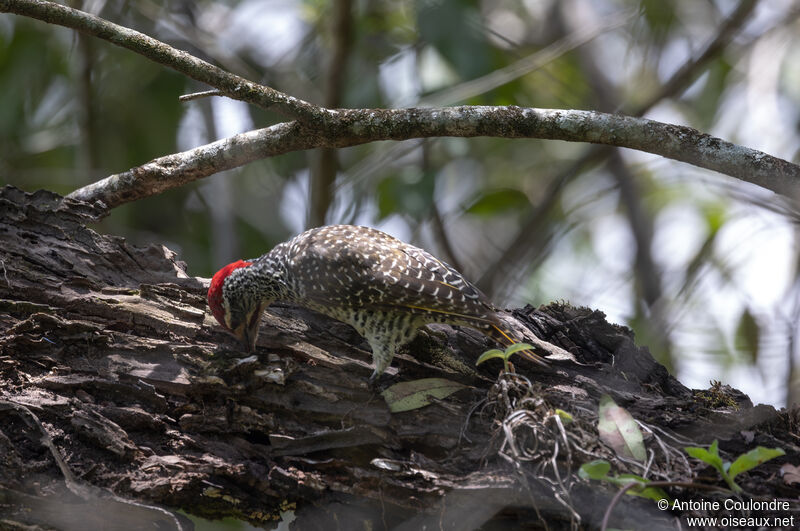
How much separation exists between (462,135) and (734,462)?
224 cm

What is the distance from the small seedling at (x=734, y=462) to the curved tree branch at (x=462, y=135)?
54.3 inches

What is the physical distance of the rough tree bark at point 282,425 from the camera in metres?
3.48

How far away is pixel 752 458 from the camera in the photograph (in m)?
3.23

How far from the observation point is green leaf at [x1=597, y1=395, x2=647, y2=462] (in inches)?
139

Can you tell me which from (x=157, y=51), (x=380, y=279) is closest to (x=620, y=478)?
(x=380, y=279)

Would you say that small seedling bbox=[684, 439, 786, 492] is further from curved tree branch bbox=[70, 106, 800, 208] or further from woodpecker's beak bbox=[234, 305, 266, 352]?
woodpecker's beak bbox=[234, 305, 266, 352]

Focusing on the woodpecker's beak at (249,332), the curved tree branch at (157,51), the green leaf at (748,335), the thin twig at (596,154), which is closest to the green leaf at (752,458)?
the green leaf at (748,335)

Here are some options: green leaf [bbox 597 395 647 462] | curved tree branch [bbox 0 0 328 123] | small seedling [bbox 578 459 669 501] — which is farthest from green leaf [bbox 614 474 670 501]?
curved tree branch [bbox 0 0 328 123]

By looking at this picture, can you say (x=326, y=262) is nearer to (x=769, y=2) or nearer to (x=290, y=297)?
(x=290, y=297)

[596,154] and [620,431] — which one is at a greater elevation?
[596,154]

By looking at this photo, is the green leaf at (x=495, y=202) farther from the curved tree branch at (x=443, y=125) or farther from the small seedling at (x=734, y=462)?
the small seedling at (x=734, y=462)

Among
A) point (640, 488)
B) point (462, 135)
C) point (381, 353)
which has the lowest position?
point (640, 488)

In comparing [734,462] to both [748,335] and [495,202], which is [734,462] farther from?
[495,202]

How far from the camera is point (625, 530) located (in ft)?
10.8
